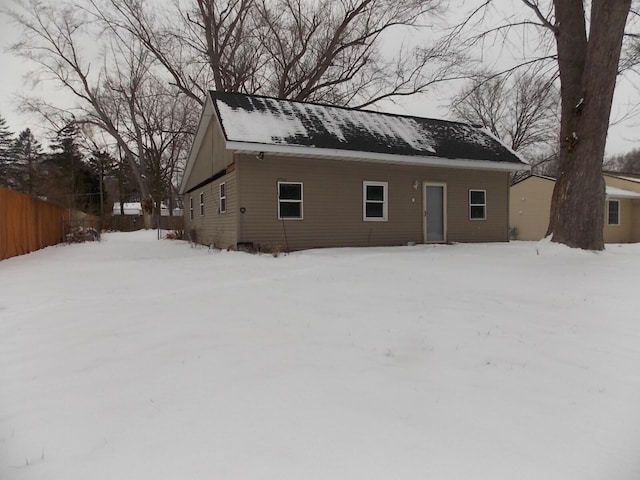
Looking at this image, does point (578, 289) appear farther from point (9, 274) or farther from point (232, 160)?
point (9, 274)

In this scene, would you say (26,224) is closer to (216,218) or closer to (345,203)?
(216,218)

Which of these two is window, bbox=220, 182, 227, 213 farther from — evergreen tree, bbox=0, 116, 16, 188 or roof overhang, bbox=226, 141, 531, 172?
evergreen tree, bbox=0, 116, 16, 188

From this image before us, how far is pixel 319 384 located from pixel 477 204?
12.0m

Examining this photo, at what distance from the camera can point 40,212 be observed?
39.5 feet

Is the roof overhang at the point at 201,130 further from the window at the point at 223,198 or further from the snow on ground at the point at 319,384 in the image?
the snow on ground at the point at 319,384

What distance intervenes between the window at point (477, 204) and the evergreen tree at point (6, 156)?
33522mm

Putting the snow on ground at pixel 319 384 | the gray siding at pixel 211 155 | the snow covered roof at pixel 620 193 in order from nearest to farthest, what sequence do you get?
the snow on ground at pixel 319 384, the gray siding at pixel 211 155, the snow covered roof at pixel 620 193

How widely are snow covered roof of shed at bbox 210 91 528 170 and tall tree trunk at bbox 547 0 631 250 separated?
3070 millimetres

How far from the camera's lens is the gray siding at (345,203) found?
1024 cm

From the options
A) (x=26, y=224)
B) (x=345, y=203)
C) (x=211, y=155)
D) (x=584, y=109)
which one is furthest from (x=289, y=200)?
(x=584, y=109)

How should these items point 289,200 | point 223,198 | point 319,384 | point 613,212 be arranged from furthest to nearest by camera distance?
point 613,212
point 223,198
point 289,200
point 319,384

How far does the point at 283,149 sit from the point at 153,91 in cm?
2142

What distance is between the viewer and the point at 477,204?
515 inches

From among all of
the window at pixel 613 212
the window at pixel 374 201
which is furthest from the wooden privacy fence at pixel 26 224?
the window at pixel 613 212
